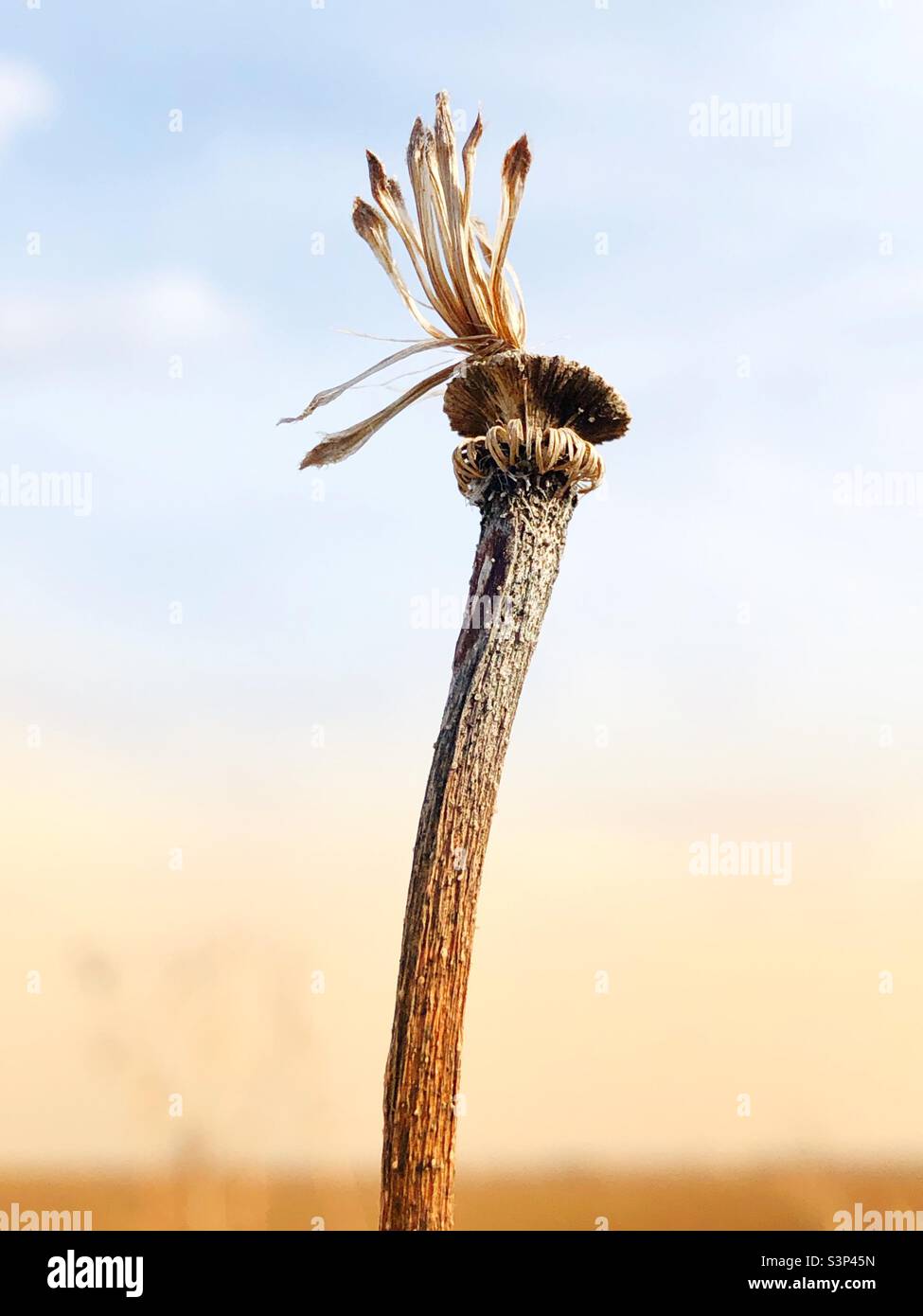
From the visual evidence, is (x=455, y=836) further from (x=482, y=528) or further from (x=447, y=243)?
(x=447, y=243)

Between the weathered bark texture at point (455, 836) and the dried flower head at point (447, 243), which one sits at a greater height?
the dried flower head at point (447, 243)

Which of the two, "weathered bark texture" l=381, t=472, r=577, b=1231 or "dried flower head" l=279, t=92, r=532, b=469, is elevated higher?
"dried flower head" l=279, t=92, r=532, b=469

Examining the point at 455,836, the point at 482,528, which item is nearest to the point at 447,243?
the point at 482,528
